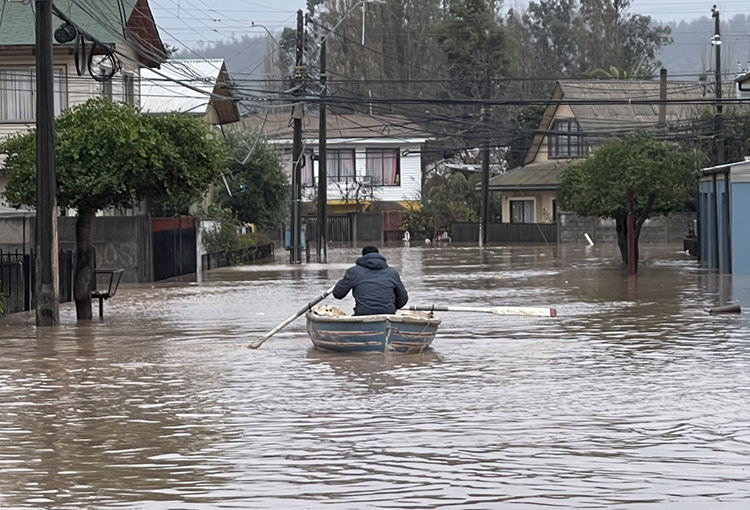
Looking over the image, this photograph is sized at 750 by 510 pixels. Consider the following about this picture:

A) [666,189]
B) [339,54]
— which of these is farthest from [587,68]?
[666,189]

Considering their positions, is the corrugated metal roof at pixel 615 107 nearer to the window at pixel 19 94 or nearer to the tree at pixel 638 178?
the tree at pixel 638 178

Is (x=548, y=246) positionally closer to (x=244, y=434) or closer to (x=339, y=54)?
(x=339, y=54)

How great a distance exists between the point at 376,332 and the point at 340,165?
65180 mm

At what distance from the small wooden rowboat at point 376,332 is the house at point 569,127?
50.2m

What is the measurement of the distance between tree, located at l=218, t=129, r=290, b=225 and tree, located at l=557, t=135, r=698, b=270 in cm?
1677

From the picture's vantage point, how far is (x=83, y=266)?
2348 cm

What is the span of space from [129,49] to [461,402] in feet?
96.2

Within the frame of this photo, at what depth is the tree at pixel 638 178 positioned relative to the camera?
37000 millimetres

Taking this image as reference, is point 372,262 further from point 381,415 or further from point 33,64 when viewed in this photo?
point 33,64

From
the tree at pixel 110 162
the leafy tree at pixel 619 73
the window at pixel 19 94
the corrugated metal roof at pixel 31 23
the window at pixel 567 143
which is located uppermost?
the leafy tree at pixel 619 73

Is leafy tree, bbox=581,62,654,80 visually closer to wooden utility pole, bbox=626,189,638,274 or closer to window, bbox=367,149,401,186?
window, bbox=367,149,401,186

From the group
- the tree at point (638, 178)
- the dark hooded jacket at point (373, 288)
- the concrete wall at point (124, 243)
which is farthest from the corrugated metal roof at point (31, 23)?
the dark hooded jacket at point (373, 288)

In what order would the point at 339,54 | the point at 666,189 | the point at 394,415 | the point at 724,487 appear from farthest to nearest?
1. the point at 339,54
2. the point at 666,189
3. the point at 394,415
4. the point at 724,487

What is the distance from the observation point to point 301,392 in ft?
47.5
